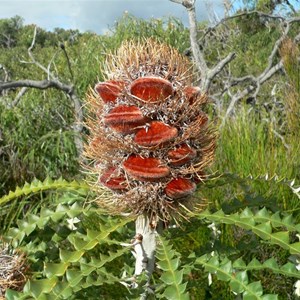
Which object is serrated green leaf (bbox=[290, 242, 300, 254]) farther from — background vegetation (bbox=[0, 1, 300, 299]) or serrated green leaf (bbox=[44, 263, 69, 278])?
serrated green leaf (bbox=[44, 263, 69, 278])

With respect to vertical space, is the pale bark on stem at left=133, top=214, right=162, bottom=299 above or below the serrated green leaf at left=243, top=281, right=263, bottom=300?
above

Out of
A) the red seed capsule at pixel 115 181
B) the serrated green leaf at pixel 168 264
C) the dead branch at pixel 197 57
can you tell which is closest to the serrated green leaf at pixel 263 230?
the serrated green leaf at pixel 168 264

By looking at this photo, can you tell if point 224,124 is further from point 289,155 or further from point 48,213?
point 48,213

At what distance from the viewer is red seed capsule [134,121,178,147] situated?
4.55ft

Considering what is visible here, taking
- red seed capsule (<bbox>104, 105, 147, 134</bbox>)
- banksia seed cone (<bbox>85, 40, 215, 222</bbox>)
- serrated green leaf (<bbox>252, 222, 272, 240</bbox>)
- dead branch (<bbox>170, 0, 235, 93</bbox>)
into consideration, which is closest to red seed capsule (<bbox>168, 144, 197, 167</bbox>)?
banksia seed cone (<bbox>85, 40, 215, 222</bbox>)

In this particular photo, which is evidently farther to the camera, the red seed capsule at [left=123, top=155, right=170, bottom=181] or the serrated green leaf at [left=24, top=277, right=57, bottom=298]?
the red seed capsule at [left=123, top=155, right=170, bottom=181]

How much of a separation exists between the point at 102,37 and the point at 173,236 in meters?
8.24

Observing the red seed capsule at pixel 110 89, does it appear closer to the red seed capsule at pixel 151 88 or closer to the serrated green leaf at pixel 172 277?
the red seed capsule at pixel 151 88

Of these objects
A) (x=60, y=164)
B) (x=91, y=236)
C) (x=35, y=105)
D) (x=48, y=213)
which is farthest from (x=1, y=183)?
(x=91, y=236)

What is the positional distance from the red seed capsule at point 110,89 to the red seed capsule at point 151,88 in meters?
0.04

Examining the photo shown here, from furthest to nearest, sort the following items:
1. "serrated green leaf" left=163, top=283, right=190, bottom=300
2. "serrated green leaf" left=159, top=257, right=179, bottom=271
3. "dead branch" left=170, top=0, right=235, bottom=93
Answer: "dead branch" left=170, top=0, right=235, bottom=93 → "serrated green leaf" left=159, top=257, right=179, bottom=271 → "serrated green leaf" left=163, top=283, right=190, bottom=300

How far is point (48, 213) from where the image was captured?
1691 mm

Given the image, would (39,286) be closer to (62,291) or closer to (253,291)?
(62,291)

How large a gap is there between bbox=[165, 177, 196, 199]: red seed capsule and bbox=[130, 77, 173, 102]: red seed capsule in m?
0.23
